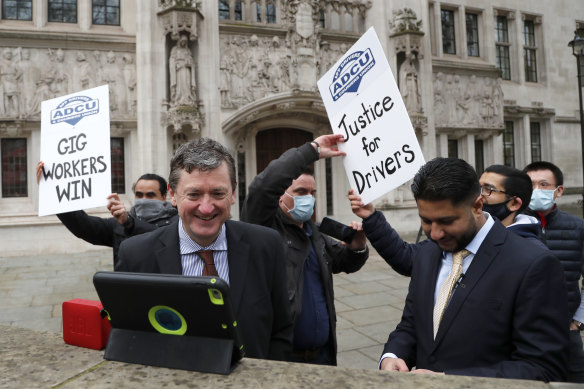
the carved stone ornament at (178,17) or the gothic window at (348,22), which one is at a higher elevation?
the gothic window at (348,22)

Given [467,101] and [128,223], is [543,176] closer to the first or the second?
[128,223]

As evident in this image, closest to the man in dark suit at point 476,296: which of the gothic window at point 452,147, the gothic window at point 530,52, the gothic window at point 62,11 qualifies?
the gothic window at point 62,11

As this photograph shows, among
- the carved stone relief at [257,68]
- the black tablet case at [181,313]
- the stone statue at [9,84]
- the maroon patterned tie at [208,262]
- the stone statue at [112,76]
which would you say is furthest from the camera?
the carved stone relief at [257,68]

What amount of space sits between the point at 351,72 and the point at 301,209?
3.19ft

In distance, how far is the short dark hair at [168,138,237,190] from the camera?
1.84m

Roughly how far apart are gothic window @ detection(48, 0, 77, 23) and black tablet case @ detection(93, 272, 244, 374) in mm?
11974

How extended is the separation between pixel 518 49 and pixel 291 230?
56.9 feet

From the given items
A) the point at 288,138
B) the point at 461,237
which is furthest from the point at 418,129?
the point at 461,237

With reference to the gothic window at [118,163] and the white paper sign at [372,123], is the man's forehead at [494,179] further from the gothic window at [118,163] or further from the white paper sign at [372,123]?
the gothic window at [118,163]

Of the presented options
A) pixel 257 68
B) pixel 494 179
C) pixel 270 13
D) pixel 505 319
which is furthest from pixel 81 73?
pixel 505 319

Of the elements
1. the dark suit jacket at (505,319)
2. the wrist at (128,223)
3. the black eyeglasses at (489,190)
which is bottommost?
the dark suit jacket at (505,319)

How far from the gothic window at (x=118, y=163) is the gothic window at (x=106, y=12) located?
3031 mm

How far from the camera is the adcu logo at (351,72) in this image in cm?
285

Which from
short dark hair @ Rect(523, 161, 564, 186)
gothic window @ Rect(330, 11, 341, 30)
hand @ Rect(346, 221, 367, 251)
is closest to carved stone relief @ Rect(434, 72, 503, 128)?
gothic window @ Rect(330, 11, 341, 30)
